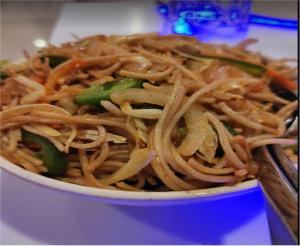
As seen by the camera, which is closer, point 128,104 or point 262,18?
point 128,104

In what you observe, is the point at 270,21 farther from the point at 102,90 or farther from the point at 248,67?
the point at 102,90

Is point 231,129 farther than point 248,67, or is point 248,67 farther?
point 248,67

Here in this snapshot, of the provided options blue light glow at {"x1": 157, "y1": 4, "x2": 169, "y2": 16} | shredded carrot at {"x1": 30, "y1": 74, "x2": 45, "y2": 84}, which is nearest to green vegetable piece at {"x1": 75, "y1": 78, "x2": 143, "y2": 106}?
shredded carrot at {"x1": 30, "y1": 74, "x2": 45, "y2": 84}

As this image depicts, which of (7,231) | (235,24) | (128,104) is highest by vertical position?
(235,24)

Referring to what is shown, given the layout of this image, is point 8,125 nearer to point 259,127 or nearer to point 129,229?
point 129,229

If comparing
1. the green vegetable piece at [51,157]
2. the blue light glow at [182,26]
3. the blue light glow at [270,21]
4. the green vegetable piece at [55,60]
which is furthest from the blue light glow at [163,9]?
the green vegetable piece at [51,157]

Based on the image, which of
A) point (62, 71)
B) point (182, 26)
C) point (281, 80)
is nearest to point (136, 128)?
point (62, 71)

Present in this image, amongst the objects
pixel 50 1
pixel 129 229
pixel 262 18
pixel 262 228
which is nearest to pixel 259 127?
pixel 262 228
